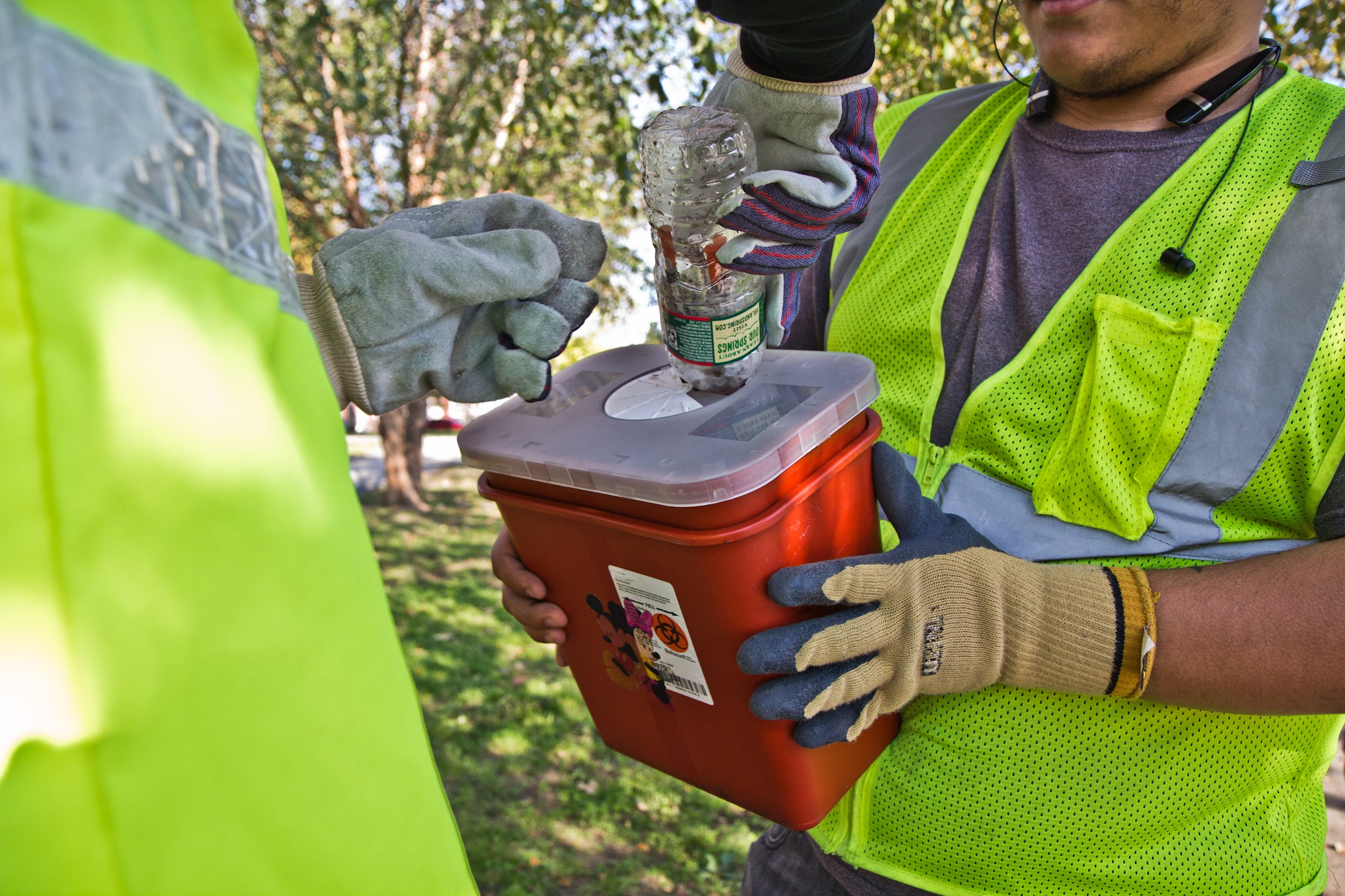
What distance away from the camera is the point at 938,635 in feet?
3.38

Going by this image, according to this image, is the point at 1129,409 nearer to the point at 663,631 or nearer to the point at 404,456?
the point at 663,631

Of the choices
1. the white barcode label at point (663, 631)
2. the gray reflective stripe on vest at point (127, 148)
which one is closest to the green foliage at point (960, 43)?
the white barcode label at point (663, 631)

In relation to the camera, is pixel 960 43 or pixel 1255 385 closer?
pixel 1255 385

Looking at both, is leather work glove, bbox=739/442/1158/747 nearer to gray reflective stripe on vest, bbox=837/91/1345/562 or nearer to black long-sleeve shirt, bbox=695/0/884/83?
gray reflective stripe on vest, bbox=837/91/1345/562

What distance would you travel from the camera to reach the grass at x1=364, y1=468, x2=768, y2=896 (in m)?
2.86

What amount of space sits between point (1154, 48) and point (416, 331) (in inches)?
46.8

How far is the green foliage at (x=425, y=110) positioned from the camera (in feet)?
15.9

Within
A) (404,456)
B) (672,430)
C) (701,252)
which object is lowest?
(404,456)

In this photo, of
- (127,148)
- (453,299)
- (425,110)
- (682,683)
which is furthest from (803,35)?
(425,110)

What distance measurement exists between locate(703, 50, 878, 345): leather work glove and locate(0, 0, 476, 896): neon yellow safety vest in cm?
64

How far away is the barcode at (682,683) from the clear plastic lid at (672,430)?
0.97 ft

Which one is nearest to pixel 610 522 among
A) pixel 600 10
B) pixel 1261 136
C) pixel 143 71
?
pixel 143 71

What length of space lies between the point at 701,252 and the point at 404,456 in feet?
22.5

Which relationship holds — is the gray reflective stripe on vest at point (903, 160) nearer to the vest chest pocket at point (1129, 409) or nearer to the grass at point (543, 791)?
the vest chest pocket at point (1129, 409)
